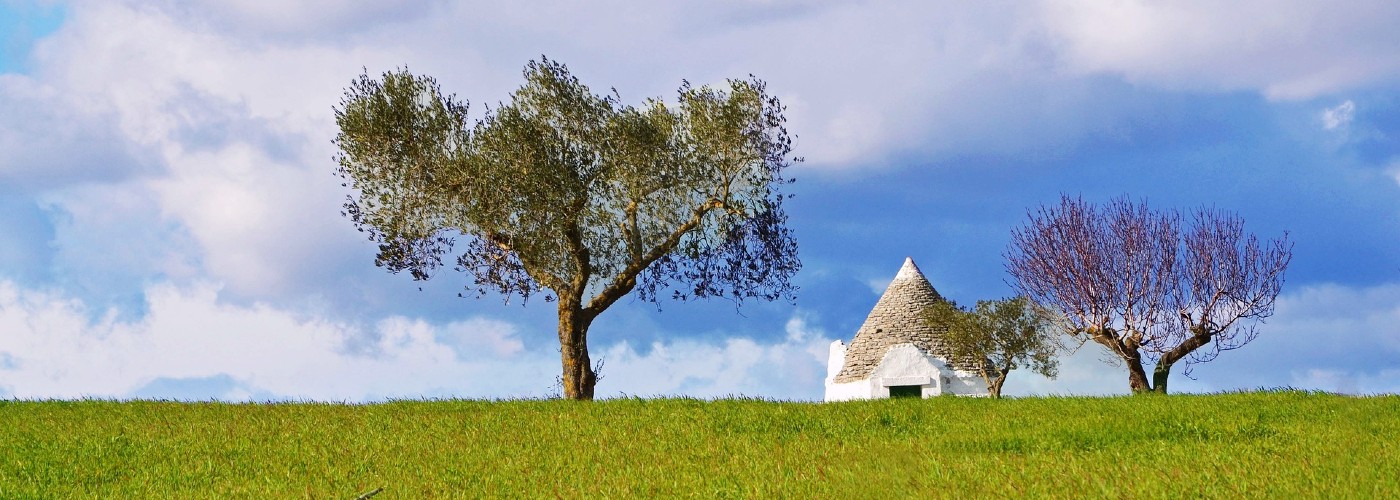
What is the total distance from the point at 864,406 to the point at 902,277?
2521cm

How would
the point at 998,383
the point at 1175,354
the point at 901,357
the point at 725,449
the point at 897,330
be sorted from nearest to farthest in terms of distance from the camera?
1. the point at 725,449
2. the point at 1175,354
3. the point at 998,383
4. the point at 901,357
5. the point at 897,330

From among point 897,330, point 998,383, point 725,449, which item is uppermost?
point 897,330

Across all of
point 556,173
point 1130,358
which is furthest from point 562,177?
point 1130,358

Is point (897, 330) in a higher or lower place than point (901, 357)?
higher

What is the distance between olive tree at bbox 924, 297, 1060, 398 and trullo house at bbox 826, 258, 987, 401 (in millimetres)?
710

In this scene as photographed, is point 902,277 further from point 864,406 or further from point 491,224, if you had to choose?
point 864,406

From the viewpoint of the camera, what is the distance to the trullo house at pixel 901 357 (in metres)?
39.3

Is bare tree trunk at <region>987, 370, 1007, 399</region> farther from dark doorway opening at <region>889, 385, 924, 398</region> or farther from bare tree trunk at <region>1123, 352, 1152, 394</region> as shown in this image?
bare tree trunk at <region>1123, 352, 1152, 394</region>

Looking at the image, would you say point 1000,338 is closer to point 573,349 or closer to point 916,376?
point 916,376

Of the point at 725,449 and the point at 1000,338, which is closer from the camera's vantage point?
the point at 725,449

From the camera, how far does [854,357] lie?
4181cm

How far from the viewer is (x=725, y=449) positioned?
580 inches

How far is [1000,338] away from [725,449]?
23836mm

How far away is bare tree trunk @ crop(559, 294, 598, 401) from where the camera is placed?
1110 inches
